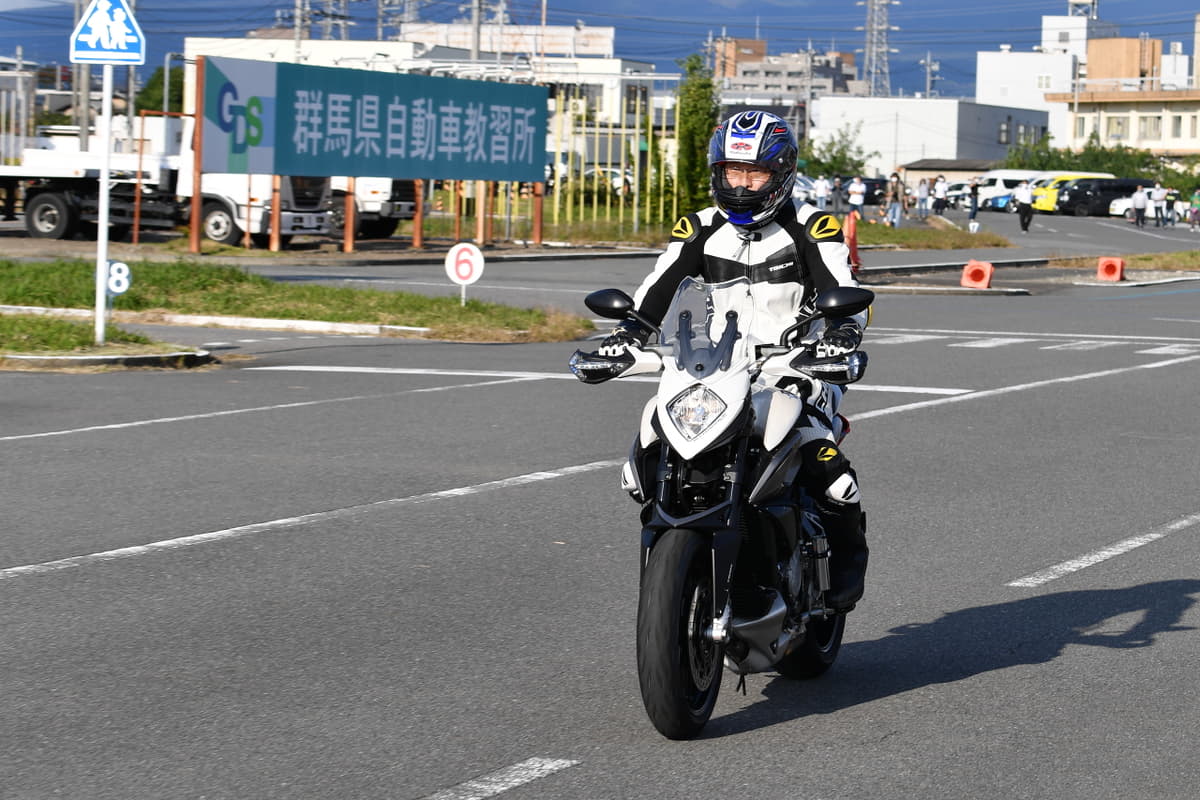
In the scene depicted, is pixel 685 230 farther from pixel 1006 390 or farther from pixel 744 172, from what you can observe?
pixel 1006 390

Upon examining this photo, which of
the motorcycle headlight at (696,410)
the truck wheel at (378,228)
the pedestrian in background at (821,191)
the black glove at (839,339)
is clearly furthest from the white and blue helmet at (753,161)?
the pedestrian in background at (821,191)

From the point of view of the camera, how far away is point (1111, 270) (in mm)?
38719

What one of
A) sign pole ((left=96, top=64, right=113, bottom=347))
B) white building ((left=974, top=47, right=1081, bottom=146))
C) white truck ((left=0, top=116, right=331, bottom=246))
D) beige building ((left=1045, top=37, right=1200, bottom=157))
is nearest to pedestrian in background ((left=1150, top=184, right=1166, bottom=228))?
beige building ((left=1045, top=37, right=1200, bottom=157))

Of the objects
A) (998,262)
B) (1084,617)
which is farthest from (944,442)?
(998,262)

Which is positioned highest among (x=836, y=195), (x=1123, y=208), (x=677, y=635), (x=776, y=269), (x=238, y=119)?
(x=1123, y=208)

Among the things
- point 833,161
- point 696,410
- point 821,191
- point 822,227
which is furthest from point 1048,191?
point 696,410

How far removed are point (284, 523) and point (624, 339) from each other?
13.2 feet

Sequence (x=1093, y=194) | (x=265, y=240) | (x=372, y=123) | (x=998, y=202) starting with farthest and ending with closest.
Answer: (x=998, y=202) < (x=1093, y=194) < (x=372, y=123) < (x=265, y=240)

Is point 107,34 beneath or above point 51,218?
above

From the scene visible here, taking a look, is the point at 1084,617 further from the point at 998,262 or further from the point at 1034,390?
the point at 998,262

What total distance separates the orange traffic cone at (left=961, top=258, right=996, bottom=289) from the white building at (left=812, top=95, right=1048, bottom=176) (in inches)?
4483

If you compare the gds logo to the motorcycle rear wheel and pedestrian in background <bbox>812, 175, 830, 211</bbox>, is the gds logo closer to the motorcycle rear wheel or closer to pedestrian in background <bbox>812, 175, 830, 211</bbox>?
the motorcycle rear wheel

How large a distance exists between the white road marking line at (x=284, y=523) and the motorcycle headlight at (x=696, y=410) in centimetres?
379

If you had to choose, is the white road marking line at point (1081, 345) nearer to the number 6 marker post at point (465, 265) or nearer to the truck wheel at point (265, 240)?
the number 6 marker post at point (465, 265)
